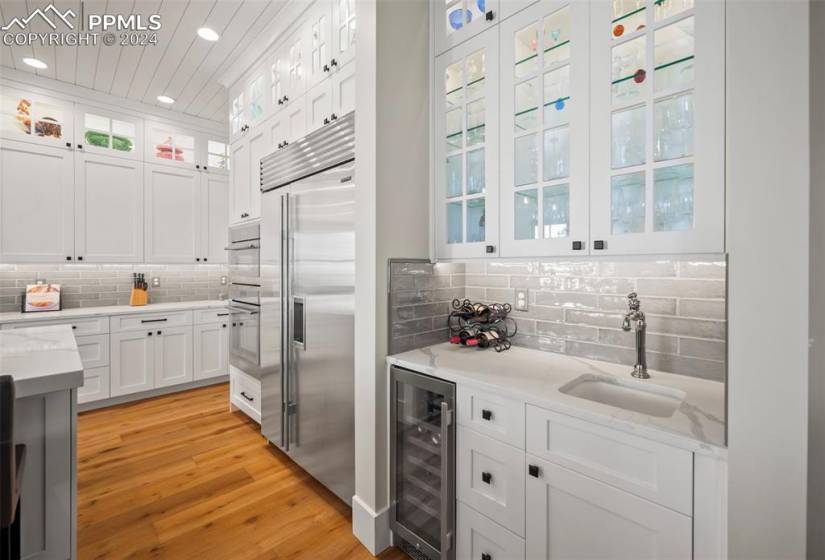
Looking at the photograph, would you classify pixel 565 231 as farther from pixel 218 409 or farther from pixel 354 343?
pixel 218 409

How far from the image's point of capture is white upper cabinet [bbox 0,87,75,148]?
10.7 ft

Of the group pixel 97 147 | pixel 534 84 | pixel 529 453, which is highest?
pixel 97 147

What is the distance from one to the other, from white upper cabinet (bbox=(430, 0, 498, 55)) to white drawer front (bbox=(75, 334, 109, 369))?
3.79 m

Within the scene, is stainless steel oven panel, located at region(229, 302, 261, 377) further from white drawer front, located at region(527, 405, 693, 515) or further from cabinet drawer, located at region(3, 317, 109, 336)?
white drawer front, located at region(527, 405, 693, 515)

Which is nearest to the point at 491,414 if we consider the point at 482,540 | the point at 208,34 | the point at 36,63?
the point at 482,540

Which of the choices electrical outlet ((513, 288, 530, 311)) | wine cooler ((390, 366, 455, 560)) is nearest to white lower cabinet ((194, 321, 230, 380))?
wine cooler ((390, 366, 455, 560))

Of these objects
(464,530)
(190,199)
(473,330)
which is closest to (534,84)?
(473,330)

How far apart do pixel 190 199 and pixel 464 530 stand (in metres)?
4.36

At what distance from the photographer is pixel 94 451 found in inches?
107

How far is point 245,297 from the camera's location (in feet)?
9.98

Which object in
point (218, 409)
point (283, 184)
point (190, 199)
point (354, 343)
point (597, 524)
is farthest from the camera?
point (190, 199)

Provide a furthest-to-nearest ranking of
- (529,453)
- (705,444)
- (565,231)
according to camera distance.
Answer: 1. (565,231)
2. (529,453)
3. (705,444)

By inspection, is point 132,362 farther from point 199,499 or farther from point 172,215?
point 199,499

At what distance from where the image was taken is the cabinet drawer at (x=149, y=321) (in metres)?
3.56
